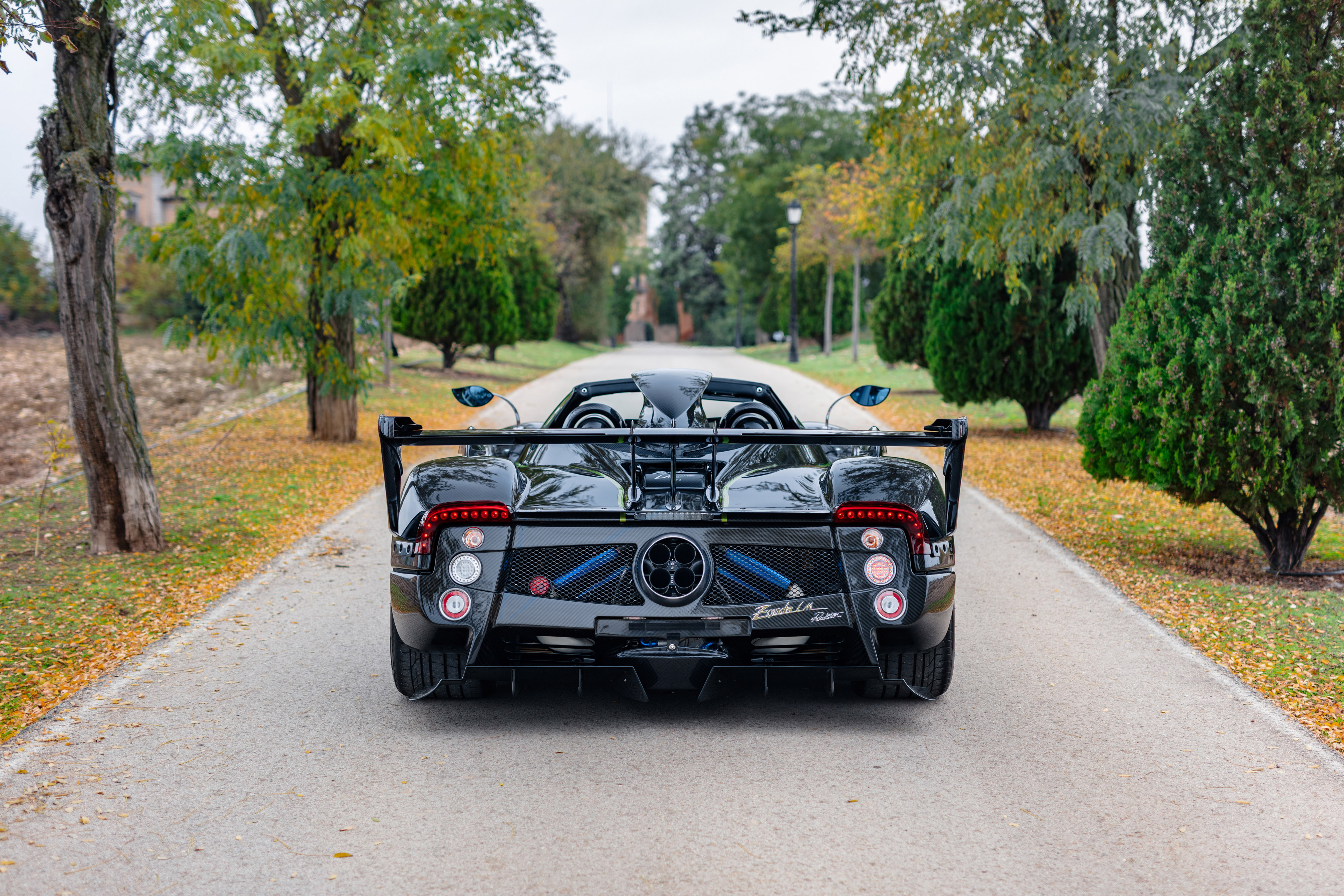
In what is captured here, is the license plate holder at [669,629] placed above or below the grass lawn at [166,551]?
above

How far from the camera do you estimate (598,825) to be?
3.68 metres

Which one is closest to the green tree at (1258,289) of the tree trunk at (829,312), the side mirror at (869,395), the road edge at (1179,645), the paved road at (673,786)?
the road edge at (1179,645)

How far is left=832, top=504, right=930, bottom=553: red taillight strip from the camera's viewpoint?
4.50 m

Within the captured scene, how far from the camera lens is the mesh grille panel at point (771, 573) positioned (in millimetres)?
4461

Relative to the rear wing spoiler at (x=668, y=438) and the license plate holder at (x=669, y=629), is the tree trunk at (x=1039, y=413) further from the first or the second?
the license plate holder at (x=669, y=629)

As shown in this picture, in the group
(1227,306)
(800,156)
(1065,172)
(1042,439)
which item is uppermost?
(800,156)

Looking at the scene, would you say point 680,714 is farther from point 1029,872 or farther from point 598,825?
point 1029,872

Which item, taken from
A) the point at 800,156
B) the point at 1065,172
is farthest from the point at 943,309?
the point at 800,156

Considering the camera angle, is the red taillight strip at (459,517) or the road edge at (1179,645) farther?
the road edge at (1179,645)

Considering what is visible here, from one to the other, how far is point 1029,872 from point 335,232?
40.1 ft

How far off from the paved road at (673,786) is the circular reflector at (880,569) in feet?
2.07

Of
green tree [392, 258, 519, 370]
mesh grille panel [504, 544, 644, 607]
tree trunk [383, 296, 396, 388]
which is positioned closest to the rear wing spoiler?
mesh grille panel [504, 544, 644, 607]

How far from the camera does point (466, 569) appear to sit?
4449 millimetres

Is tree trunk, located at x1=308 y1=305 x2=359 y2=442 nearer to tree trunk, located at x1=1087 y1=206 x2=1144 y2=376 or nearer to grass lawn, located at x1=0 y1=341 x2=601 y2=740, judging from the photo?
grass lawn, located at x1=0 y1=341 x2=601 y2=740
